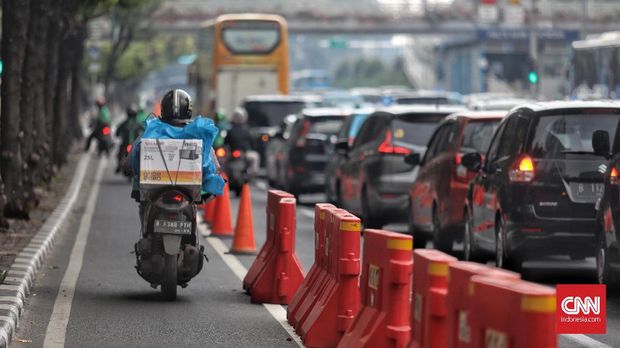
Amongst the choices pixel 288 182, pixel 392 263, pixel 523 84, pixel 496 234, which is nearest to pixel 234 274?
pixel 496 234

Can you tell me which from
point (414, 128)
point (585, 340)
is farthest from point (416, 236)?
point (585, 340)

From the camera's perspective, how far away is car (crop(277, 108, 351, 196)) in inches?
1139

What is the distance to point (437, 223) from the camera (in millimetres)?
18547

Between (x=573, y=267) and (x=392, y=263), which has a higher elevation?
(x=392, y=263)

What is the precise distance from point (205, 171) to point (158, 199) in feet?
1.60

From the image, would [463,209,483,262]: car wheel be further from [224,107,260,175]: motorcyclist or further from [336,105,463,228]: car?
[224,107,260,175]: motorcyclist

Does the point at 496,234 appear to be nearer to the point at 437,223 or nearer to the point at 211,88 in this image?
the point at 437,223

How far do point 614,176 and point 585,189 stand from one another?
119cm

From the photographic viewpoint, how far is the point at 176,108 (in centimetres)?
1358

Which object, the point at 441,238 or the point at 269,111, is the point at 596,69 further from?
the point at 441,238

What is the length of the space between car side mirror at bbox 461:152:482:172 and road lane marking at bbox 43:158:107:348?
12.6 feet

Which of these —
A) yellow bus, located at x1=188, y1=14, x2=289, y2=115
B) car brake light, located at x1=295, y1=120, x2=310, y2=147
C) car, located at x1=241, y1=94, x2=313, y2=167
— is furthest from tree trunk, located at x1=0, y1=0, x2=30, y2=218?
yellow bus, located at x1=188, y1=14, x2=289, y2=115

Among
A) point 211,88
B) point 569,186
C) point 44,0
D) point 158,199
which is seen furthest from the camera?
point 211,88

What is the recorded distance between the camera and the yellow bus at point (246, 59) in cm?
4784
